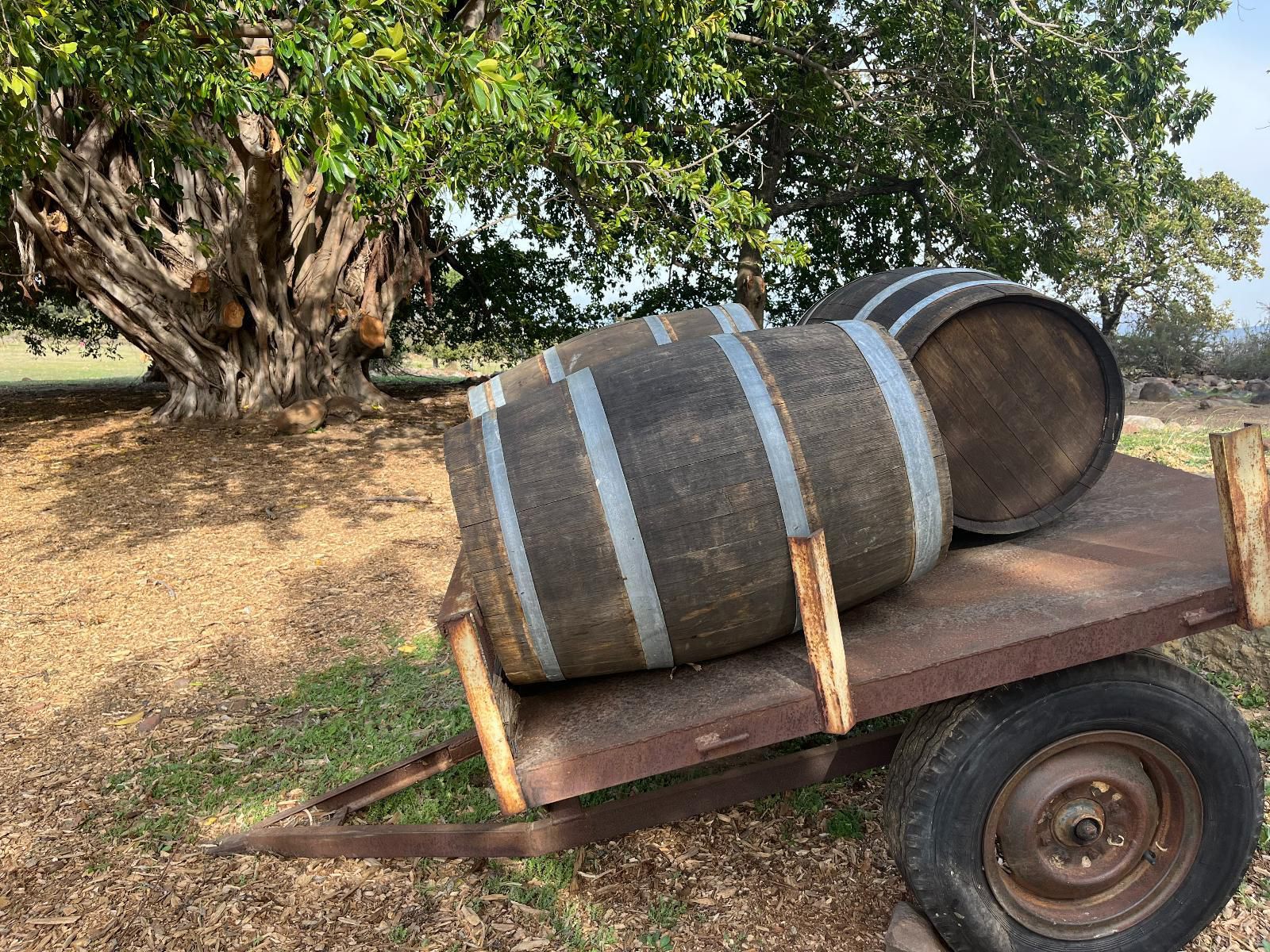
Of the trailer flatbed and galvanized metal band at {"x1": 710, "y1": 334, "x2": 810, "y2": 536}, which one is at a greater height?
galvanized metal band at {"x1": 710, "y1": 334, "x2": 810, "y2": 536}

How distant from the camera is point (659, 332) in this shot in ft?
12.1

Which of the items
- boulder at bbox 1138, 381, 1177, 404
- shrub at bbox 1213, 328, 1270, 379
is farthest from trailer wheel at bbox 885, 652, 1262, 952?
shrub at bbox 1213, 328, 1270, 379

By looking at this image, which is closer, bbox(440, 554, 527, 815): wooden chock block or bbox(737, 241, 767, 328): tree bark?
bbox(440, 554, 527, 815): wooden chock block

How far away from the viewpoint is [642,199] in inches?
298

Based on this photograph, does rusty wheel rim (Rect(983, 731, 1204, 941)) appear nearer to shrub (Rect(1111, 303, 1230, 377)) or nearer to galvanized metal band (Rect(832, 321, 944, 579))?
galvanized metal band (Rect(832, 321, 944, 579))

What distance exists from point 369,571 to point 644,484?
488cm

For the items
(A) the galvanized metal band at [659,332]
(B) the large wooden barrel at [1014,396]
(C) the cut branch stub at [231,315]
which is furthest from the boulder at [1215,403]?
(C) the cut branch stub at [231,315]

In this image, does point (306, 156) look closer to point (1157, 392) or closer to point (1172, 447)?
point (1172, 447)

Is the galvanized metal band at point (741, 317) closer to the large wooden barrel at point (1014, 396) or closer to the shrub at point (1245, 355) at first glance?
the large wooden barrel at point (1014, 396)

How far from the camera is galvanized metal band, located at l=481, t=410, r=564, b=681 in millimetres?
2254

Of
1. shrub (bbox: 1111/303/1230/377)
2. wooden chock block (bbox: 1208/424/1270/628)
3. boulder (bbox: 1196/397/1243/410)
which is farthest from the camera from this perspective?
shrub (bbox: 1111/303/1230/377)

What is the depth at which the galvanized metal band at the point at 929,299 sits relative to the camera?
3.26 metres

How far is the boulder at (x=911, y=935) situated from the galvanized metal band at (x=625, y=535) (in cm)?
111

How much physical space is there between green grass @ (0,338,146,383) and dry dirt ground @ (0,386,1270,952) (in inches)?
878
